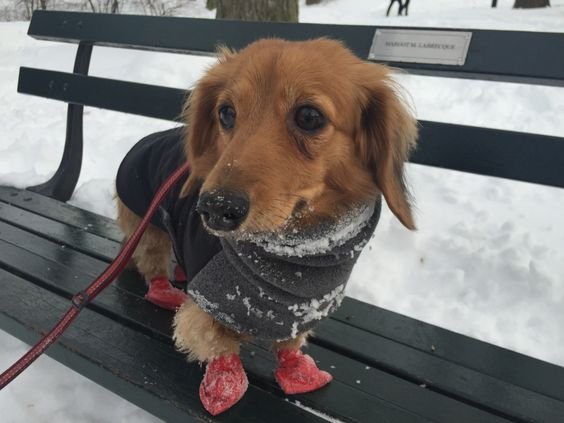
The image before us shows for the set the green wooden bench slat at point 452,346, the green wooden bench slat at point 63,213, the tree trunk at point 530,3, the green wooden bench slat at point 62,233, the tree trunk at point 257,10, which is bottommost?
the tree trunk at point 530,3

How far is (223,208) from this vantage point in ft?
3.82

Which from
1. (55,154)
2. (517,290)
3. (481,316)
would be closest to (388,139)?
(481,316)

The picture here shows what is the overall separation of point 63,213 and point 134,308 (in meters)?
1.06

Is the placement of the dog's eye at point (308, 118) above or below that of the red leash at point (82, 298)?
above

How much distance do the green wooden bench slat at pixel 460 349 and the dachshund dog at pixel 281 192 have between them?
1.21 feet

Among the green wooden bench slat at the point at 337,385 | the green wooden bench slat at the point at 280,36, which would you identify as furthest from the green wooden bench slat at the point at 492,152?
the green wooden bench slat at the point at 337,385

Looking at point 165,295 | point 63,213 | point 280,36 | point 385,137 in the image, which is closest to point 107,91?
point 63,213

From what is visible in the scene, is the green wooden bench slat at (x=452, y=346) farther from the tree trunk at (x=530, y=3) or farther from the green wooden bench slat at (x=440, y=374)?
the tree trunk at (x=530, y=3)

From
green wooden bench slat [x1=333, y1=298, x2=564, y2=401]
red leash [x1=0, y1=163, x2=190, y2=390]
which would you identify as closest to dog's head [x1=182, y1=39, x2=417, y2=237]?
red leash [x1=0, y1=163, x2=190, y2=390]

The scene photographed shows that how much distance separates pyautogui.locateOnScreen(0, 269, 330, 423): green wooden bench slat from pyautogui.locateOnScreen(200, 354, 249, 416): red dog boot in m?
0.03

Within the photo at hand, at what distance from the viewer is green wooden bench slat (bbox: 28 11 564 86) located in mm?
1921

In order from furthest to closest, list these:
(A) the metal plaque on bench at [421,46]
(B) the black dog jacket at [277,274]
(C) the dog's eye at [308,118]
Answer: (A) the metal plaque on bench at [421,46] → (B) the black dog jacket at [277,274] → (C) the dog's eye at [308,118]

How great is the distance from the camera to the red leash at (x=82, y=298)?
1549mm

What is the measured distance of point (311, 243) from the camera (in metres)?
1.49
